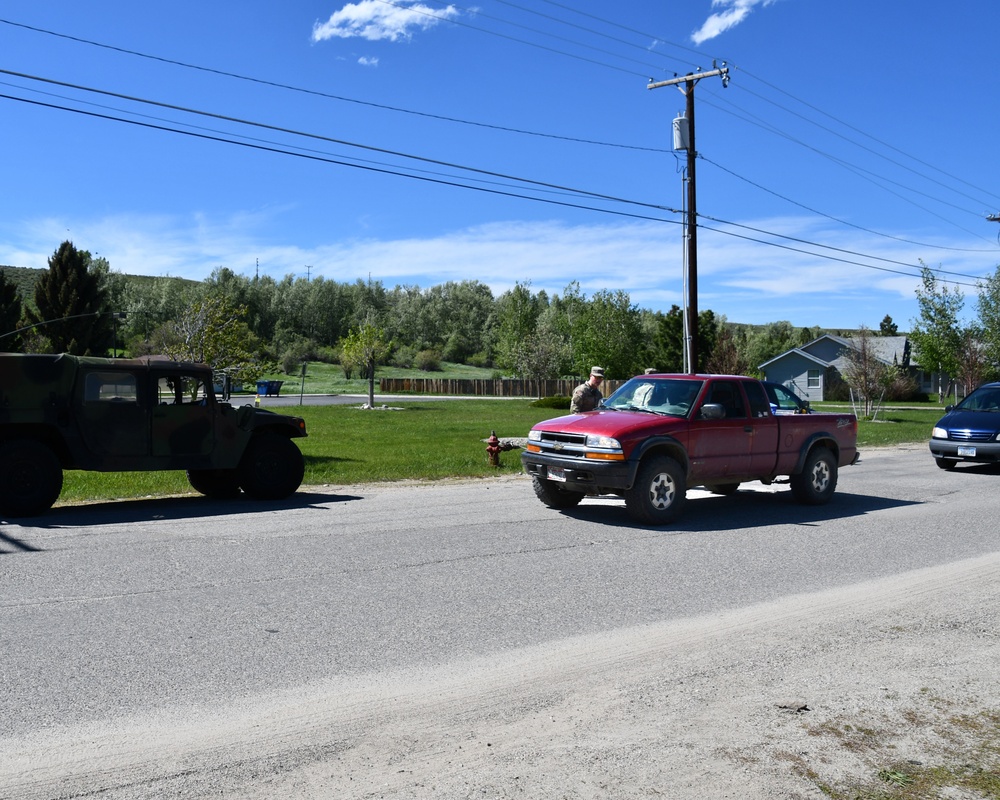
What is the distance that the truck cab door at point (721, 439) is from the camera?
11.9m

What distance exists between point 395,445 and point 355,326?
93471 millimetres

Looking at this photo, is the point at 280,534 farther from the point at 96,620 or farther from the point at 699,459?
the point at 699,459

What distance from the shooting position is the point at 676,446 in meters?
11.5

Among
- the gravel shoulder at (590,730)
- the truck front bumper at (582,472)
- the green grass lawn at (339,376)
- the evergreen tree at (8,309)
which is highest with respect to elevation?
the evergreen tree at (8,309)

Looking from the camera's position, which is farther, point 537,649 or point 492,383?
point 492,383

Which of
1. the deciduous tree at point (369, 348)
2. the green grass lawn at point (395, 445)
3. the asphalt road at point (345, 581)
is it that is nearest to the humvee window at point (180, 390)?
the asphalt road at point (345, 581)

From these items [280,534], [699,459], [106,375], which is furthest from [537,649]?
[106,375]

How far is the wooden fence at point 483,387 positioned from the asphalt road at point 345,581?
59745 millimetres

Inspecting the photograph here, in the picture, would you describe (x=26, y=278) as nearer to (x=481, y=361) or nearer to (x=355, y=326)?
(x=355, y=326)

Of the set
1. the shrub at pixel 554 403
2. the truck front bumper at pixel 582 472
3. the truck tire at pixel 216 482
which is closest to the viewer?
the truck front bumper at pixel 582 472

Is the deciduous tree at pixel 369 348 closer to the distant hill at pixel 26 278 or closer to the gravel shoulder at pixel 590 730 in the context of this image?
the gravel shoulder at pixel 590 730

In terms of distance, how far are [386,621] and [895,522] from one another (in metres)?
7.84

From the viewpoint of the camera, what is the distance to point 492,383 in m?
80.0

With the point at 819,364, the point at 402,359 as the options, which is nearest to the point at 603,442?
the point at 819,364
